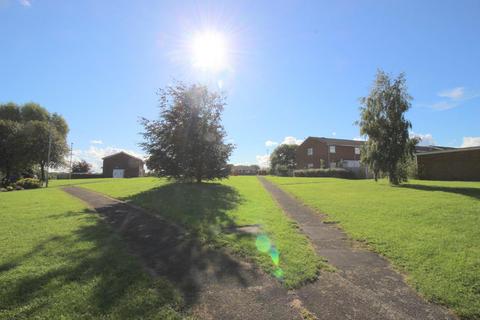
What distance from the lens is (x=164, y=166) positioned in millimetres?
20219

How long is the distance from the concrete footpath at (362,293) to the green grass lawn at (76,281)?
83.5 inches

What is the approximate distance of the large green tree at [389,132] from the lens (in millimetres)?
20719

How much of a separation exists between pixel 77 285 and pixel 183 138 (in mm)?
16242

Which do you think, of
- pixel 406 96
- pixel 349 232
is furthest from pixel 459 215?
pixel 406 96

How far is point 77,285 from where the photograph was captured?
13.8 feet

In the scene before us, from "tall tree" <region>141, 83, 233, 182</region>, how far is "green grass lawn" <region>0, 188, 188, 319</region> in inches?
513

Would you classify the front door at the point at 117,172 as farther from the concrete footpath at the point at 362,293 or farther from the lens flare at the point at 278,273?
the lens flare at the point at 278,273

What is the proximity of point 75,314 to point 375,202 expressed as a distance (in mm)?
12263

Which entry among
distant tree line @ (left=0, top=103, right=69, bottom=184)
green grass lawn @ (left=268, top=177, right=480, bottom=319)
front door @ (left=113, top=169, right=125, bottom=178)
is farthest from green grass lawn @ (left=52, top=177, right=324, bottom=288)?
front door @ (left=113, top=169, right=125, bottom=178)

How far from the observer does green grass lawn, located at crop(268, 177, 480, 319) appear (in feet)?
14.3

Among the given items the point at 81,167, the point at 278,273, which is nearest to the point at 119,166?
the point at 81,167

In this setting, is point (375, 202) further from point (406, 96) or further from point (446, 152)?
point (446, 152)

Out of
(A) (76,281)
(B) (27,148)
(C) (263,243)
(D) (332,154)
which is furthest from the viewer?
(D) (332,154)

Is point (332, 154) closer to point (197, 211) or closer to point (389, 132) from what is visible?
point (389, 132)
